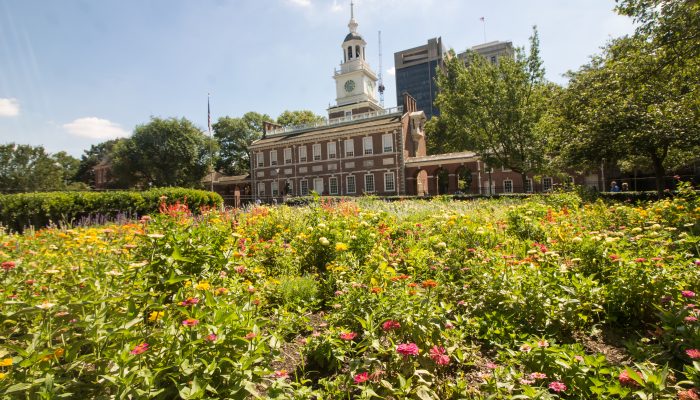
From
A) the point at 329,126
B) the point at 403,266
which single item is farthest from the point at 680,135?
the point at 329,126

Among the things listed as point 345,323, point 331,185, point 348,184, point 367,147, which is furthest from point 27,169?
point 345,323

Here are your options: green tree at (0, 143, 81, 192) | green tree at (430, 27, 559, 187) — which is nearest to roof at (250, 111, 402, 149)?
green tree at (430, 27, 559, 187)

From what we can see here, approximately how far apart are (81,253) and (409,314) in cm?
400

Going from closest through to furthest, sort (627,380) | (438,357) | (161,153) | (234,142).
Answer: (627,380), (438,357), (161,153), (234,142)

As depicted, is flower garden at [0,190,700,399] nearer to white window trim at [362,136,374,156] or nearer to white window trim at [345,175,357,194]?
white window trim at [362,136,374,156]

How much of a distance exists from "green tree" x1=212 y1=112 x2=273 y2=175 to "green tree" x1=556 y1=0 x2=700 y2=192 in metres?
43.9

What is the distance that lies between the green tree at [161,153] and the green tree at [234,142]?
907cm

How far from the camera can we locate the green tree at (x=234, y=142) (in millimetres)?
52344

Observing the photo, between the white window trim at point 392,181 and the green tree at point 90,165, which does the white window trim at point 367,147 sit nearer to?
the white window trim at point 392,181

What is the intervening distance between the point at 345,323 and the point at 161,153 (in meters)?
44.8

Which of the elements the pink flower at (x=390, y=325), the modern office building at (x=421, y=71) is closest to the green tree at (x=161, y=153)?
the pink flower at (x=390, y=325)

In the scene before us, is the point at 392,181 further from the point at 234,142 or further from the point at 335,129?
the point at 234,142

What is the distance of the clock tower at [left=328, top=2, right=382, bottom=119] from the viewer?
47.1 m

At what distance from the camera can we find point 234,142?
174 feet
